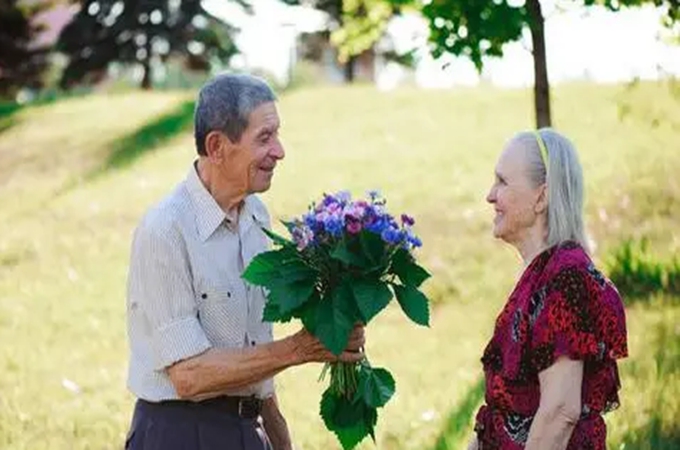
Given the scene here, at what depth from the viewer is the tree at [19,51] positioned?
4006 centimetres

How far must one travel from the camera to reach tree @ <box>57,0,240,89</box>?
130 feet

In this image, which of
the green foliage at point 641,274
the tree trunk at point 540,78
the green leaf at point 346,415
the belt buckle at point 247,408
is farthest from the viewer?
the green foliage at point 641,274

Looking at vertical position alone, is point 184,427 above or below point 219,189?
below

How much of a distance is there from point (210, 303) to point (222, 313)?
1.8 inches

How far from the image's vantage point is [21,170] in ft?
66.7

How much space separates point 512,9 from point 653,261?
2958 millimetres

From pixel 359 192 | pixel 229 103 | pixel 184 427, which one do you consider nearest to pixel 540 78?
pixel 229 103

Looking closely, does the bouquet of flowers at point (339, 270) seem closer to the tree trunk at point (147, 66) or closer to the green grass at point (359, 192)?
the green grass at point (359, 192)

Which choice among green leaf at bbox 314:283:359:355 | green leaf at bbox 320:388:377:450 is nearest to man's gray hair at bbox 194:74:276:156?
green leaf at bbox 314:283:359:355

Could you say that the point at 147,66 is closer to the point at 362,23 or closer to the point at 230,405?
the point at 362,23

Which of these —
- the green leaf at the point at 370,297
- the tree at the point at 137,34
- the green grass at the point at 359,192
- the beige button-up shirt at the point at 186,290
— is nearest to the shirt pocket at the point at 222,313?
the beige button-up shirt at the point at 186,290

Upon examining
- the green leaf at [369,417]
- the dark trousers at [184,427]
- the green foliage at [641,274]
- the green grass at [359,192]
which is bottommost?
the green grass at [359,192]

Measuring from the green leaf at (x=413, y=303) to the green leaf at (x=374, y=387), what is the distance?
0.76 ft

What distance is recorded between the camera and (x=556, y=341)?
3.95m
